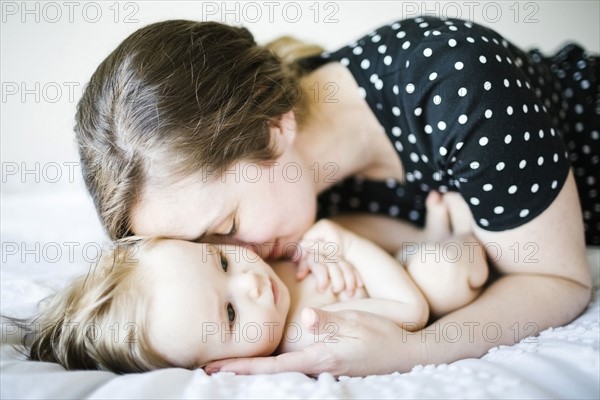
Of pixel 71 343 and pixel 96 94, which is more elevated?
pixel 96 94

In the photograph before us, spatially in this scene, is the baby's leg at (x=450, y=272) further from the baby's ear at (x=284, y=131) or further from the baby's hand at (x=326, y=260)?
the baby's ear at (x=284, y=131)

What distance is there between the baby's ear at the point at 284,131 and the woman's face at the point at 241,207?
2cm

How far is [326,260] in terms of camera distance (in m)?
0.96

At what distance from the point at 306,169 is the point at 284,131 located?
10 centimetres

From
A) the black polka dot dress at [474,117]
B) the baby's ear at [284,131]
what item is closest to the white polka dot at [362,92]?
the black polka dot dress at [474,117]

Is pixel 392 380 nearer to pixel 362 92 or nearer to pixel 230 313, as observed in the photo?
pixel 230 313

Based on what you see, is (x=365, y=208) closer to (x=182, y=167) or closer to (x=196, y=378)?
(x=182, y=167)

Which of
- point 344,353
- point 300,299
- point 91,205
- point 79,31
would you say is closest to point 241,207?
point 300,299

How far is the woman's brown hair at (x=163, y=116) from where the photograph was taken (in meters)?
0.82

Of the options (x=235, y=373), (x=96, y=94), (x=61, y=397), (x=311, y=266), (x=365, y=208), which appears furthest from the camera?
(x=365, y=208)

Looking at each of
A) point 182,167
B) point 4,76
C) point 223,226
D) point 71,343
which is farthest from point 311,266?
point 4,76

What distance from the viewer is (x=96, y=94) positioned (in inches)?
33.6

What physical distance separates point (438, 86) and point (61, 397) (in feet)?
2.46

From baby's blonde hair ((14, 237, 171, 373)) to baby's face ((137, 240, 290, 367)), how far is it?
2 cm
